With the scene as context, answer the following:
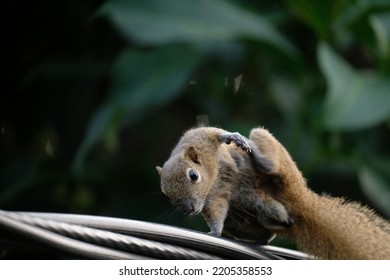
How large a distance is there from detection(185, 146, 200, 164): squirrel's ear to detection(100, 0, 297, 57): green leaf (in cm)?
167

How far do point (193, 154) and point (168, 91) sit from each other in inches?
68.5

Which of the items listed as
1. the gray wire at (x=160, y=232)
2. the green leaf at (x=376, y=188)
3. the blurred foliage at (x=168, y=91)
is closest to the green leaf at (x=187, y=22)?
the blurred foliage at (x=168, y=91)

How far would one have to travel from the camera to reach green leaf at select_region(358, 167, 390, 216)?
166 inches

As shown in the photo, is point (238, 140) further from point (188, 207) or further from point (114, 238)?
point (114, 238)

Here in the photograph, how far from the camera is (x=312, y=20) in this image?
424 cm

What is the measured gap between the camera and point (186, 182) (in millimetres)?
2615

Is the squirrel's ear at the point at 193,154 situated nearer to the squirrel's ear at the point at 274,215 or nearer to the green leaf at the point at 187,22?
the squirrel's ear at the point at 274,215

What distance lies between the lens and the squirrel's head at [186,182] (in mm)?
2605

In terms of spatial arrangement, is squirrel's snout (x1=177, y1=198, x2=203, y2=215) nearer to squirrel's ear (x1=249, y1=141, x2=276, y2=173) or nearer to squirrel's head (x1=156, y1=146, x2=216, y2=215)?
squirrel's head (x1=156, y1=146, x2=216, y2=215)

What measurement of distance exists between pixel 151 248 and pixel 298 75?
7.77 ft

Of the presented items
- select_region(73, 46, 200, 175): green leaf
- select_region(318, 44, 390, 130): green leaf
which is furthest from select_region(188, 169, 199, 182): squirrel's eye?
select_region(73, 46, 200, 175): green leaf

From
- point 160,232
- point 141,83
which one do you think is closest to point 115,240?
point 160,232
